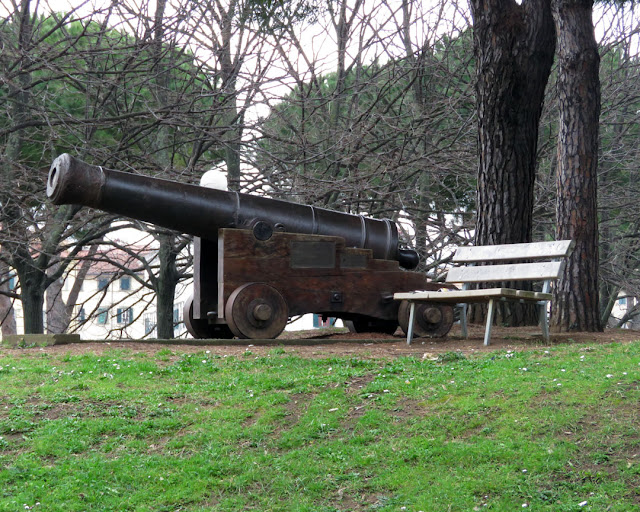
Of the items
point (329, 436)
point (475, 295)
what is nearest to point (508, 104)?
point (475, 295)

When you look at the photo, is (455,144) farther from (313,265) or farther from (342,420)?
(342,420)

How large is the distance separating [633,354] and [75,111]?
10.1m

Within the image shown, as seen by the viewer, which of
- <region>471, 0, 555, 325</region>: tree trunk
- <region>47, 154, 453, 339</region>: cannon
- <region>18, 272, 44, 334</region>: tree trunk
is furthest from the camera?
<region>18, 272, 44, 334</region>: tree trunk

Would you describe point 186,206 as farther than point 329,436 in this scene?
Yes

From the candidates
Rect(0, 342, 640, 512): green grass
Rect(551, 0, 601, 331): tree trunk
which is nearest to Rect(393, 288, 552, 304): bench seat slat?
Rect(0, 342, 640, 512): green grass

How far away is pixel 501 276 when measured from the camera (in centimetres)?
970

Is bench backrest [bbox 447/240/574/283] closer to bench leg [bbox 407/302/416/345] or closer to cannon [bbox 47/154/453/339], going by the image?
cannon [bbox 47/154/453/339]

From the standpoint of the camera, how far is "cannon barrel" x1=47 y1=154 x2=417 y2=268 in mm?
8750

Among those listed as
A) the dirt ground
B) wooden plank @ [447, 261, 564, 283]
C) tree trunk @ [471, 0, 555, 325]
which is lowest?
the dirt ground

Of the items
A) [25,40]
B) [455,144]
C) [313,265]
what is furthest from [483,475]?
[455,144]

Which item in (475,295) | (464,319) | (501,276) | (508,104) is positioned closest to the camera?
(475,295)

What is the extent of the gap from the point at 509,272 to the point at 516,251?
0.24 meters

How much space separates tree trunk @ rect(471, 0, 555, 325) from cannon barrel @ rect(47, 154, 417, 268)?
1633 mm

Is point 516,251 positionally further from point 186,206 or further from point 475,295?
point 186,206
